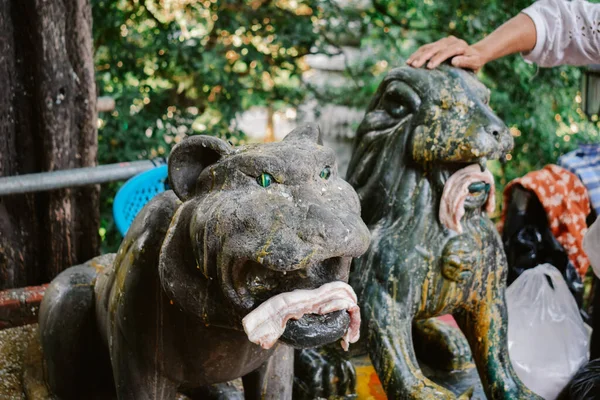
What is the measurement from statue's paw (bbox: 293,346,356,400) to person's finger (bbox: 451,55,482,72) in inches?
36.8

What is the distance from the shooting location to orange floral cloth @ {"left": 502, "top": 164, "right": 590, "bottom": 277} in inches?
137

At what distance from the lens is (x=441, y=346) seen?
2.25 m

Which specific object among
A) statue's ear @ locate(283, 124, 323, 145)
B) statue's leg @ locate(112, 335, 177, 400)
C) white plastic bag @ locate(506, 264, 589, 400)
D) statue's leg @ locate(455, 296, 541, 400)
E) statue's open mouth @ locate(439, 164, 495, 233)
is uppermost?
statue's ear @ locate(283, 124, 323, 145)

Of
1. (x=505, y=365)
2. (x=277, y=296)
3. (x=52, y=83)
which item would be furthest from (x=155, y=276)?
(x=52, y=83)

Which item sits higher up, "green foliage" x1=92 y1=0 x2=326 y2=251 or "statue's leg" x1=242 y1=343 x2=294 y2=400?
"green foliage" x1=92 y1=0 x2=326 y2=251

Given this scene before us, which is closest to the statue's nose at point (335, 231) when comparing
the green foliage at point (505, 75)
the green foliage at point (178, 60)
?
the green foliage at point (178, 60)

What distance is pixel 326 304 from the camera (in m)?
1.20

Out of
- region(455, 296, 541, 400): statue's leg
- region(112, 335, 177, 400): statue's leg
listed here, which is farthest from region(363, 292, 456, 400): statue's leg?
region(112, 335, 177, 400): statue's leg

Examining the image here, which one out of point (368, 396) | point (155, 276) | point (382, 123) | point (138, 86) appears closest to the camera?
point (155, 276)

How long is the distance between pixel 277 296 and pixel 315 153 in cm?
28

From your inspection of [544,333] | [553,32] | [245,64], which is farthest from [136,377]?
[245,64]

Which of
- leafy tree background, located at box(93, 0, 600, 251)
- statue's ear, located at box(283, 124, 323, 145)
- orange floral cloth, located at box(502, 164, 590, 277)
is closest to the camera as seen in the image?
statue's ear, located at box(283, 124, 323, 145)

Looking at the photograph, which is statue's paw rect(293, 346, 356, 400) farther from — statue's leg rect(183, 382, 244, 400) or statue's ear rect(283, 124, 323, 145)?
statue's ear rect(283, 124, 323, 145)

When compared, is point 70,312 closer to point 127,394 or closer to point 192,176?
point 127,394
